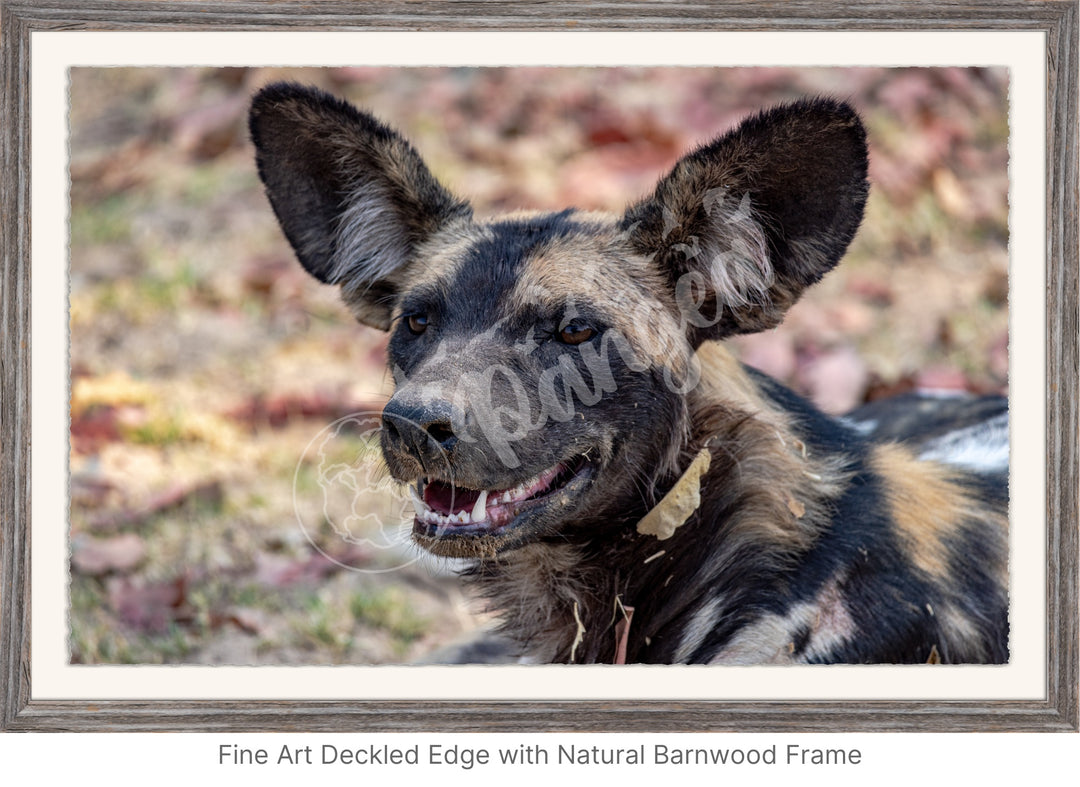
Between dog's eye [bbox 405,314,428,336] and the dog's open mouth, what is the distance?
0.56 m

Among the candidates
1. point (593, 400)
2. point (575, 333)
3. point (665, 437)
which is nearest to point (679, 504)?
point (665, 437)

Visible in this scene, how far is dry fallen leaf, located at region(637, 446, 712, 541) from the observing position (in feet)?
11.6

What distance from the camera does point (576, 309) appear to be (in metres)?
3.45

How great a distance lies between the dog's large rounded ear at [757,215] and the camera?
327 cm

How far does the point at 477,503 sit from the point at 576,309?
0.66 metres

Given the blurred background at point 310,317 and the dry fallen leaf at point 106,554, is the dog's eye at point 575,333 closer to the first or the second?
the blurred background at point 310,317

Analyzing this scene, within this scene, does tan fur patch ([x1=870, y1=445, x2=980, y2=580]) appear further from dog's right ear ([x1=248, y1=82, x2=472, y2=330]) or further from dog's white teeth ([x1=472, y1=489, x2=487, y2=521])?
dog's right ear ([x1=248, y1=82, x2=472, y2=330])

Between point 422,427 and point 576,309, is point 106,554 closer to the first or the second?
point 422,427

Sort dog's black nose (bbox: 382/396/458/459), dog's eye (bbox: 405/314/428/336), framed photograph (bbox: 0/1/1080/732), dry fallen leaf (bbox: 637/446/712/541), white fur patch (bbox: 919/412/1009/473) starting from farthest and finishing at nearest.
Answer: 1. white fur patch (bbox: 919/412/1009/473)
2. dog's eye (bbox: 405/314/428/336)
3. dry fallen leaf (bbox: 637/446/712/541)
4. framed photograph (bbox: 0/1/1080/732)
5. dog's black nose (bbox: 382/396/458/459)

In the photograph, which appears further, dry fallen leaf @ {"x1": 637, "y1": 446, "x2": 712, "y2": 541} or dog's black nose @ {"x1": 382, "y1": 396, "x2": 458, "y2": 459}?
dry fallen leaf @ {"x1": 637, "y1": 446, "x2": 712, "y2": 541}

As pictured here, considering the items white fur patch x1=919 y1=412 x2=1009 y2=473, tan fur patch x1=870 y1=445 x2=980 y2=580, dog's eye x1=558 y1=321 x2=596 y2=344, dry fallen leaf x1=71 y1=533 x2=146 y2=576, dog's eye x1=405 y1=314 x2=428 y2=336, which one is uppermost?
dog's eye x1=405 y1=314 x2=428 y2=336

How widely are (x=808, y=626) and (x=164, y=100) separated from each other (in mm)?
6268

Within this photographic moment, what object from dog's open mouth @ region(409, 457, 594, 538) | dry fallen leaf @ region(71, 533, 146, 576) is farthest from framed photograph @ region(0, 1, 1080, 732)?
dry fallen leaf @ region(71, 533, 146, 576)

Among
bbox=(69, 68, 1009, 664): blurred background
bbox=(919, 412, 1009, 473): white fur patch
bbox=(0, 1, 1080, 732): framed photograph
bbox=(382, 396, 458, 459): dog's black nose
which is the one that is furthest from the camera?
bbox=(69, 68, 1009, 664): blurred background
